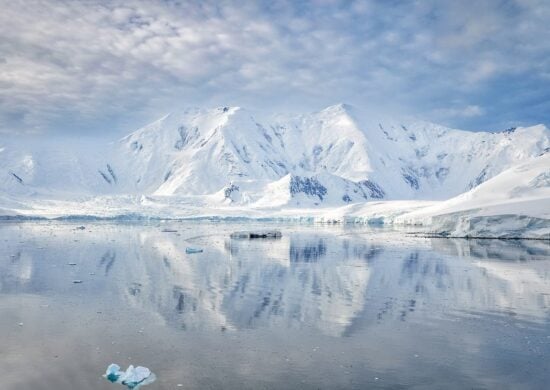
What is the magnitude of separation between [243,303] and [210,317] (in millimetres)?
3453

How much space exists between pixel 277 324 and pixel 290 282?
1143cm

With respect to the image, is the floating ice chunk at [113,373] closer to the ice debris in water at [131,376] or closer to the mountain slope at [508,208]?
the ice debris in water at [131,376]

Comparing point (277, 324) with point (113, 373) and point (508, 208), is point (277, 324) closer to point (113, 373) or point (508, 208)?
point (113, 373)

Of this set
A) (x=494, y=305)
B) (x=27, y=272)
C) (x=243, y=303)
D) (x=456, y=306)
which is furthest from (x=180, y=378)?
(x=27, y=272)

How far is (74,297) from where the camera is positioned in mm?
27578

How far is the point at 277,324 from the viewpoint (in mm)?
22203

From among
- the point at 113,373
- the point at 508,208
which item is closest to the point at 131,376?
the point at 113,373

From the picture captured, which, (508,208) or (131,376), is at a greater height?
(508,208)

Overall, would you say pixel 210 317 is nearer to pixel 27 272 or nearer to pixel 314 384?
pixel 314 384

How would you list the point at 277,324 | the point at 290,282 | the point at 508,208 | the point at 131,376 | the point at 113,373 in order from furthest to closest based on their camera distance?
the point at 508,208 < the point at 290,282 < the point at 277,324 < the point at 113,373 < the point at 131,376

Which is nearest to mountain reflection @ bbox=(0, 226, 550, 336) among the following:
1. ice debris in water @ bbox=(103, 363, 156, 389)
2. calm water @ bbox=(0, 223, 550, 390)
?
calm water @ bbox=(0, 223, 550, 390)

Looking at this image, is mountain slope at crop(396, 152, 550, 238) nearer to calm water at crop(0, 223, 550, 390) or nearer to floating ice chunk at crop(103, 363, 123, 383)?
calm water at crop(0, 223, 550, 390)

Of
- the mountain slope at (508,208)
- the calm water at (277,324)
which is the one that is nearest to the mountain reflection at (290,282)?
the calm water at (277,324)

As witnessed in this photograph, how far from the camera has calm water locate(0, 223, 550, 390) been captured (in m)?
15.9
